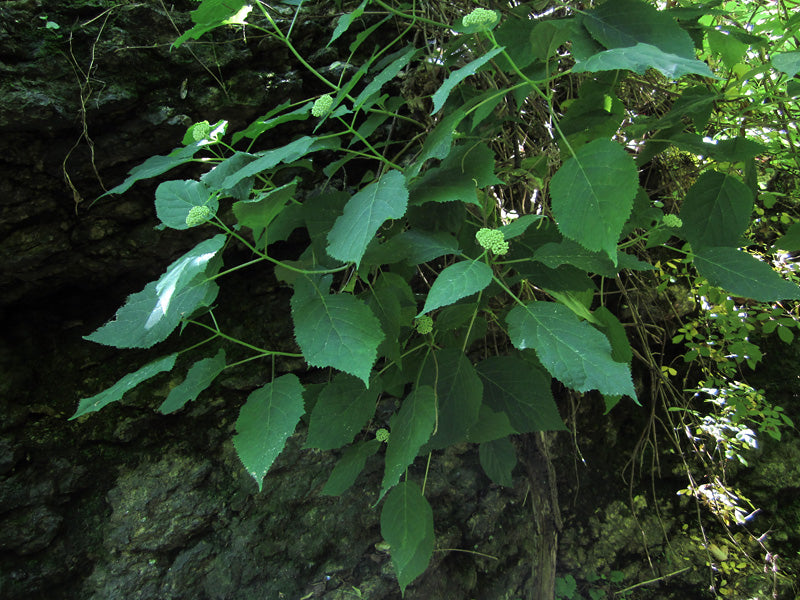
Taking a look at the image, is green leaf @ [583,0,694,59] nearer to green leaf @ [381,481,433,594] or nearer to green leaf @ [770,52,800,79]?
green leaf @ [770,52,800,79]

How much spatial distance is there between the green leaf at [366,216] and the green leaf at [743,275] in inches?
20.2

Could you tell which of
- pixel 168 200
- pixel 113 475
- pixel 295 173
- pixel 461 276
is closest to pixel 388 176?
pixel 461 276

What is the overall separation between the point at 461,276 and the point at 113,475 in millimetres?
1127

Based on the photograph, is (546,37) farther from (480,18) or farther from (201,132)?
(201,132)

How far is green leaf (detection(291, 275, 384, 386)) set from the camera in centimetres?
62

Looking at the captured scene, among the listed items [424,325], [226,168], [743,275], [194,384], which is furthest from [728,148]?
[194,384]

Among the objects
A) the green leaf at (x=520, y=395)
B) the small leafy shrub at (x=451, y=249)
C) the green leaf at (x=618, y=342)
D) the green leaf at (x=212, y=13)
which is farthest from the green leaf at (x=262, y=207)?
the green leaf at (x=618, y=342)

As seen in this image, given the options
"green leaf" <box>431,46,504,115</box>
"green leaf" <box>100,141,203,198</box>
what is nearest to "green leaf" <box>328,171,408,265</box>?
"green leaf" <box>431,46,504,115</box>

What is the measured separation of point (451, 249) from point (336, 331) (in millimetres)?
206

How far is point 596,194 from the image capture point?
598 millimetres

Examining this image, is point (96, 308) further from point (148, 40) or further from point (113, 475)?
point (148, 40)

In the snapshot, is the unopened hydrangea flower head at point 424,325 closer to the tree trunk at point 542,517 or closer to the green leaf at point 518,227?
the green leaf at point 518,227

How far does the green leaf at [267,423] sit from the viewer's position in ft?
2.09

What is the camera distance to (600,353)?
0.59 m
